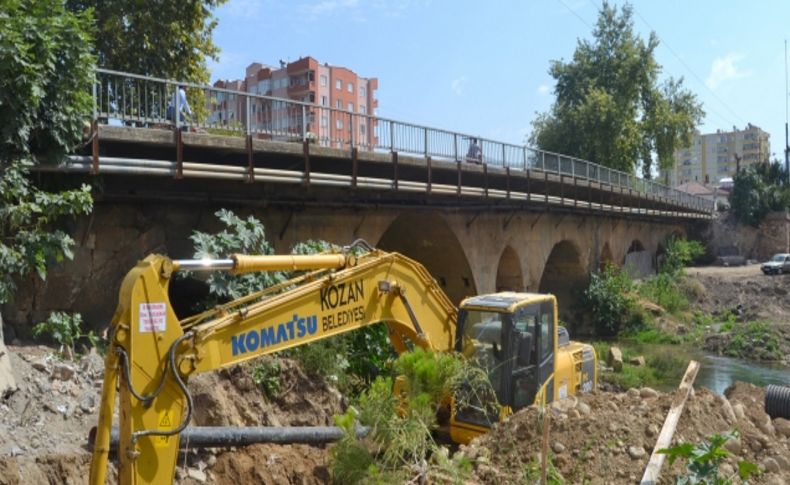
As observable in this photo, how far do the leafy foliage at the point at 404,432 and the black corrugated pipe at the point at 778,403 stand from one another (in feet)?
13.9

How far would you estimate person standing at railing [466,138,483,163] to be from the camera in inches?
737

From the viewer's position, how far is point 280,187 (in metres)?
13.2

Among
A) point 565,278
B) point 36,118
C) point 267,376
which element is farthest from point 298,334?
point 565,278

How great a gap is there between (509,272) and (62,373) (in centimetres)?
1833

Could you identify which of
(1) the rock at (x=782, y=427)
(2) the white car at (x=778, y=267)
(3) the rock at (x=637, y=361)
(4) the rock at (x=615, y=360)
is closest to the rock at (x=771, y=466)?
(1) the rock at (x=782, y=427)

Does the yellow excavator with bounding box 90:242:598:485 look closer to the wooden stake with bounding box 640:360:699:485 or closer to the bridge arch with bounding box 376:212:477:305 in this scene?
the wooden stake with bounding box 640:360:699:485

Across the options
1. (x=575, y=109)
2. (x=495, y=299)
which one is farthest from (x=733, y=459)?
(x=575, y=109)

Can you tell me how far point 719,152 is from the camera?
147250 mm

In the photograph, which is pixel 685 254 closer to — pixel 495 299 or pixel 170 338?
pixel 495 299

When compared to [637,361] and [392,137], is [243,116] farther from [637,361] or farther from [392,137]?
[637,361]

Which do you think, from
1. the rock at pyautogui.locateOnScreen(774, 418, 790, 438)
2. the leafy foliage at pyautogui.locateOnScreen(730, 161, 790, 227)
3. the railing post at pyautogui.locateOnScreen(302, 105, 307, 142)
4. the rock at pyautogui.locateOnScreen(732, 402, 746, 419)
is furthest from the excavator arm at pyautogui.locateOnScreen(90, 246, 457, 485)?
the leafy foliage at pyautogui.locateOnScreen(730, 161, 790, 227)

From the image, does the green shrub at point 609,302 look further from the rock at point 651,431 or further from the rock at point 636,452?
the rock at point 636,452

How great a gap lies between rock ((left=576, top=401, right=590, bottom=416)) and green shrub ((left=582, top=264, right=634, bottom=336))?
23.6 metres

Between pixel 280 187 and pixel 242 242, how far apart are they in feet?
8.01
